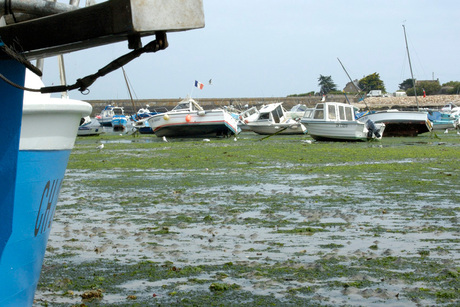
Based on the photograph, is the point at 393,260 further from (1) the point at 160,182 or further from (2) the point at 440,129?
(2) the point at 440,129

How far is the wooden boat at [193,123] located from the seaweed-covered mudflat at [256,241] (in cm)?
1936

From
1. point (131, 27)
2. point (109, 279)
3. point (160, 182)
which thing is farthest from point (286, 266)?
point (160, 182)

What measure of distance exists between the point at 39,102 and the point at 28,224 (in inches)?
36.4

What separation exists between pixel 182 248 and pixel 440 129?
43.8m

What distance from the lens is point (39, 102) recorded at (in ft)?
16.6

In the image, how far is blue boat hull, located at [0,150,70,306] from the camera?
492cm

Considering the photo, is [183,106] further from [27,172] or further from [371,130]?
[27,172]

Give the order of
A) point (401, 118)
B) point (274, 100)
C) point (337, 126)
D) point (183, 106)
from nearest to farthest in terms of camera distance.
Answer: point (337, 126)
point (401, 118)
point (183, 106)
point (274, 100)

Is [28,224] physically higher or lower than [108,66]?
lower

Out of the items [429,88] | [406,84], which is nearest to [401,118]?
[429,88]

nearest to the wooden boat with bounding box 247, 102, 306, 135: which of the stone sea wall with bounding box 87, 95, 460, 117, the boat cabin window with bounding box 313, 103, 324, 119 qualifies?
the boat cabin window with bounding box 313, 103, 324, 119

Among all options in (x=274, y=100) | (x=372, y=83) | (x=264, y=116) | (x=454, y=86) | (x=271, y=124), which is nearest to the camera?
(x=271, y=124)

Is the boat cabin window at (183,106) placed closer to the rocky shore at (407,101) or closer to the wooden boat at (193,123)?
the wooden boat at (193,123)

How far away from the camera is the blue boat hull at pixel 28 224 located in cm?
492
